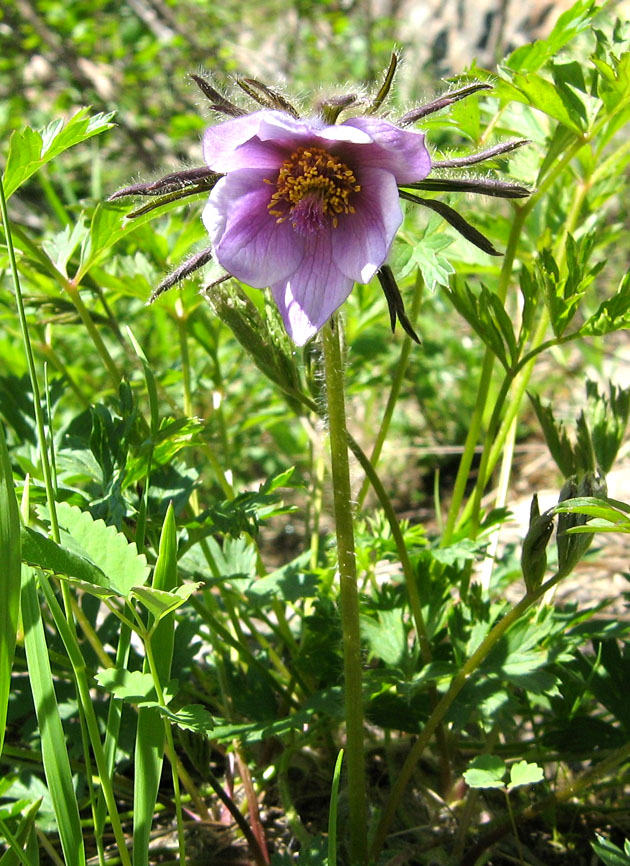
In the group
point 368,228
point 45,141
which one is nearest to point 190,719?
point 368,228

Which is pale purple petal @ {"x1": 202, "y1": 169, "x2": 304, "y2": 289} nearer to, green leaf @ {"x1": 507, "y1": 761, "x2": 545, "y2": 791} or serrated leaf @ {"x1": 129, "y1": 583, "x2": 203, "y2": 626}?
serrated leaf @ {"x1": 129, "y1": 583, "x2": 203, "y2": 626}

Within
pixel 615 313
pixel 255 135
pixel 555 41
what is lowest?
pixel 615 313

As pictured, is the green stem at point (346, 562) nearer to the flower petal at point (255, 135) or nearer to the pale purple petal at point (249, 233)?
the pale purple petal at point (249, 233)

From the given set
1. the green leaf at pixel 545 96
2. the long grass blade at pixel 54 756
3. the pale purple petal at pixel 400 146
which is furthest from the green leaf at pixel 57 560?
the green leaf at pixel 545 96

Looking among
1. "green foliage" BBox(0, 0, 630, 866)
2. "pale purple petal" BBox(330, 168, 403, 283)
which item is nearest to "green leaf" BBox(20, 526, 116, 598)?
"green foliage" BBox(0, 0, 630, 866)

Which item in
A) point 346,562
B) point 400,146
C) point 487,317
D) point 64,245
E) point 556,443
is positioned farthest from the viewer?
point 64,245

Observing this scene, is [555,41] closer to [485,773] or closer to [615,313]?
[615,313]

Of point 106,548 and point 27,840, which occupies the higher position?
point 106,548
